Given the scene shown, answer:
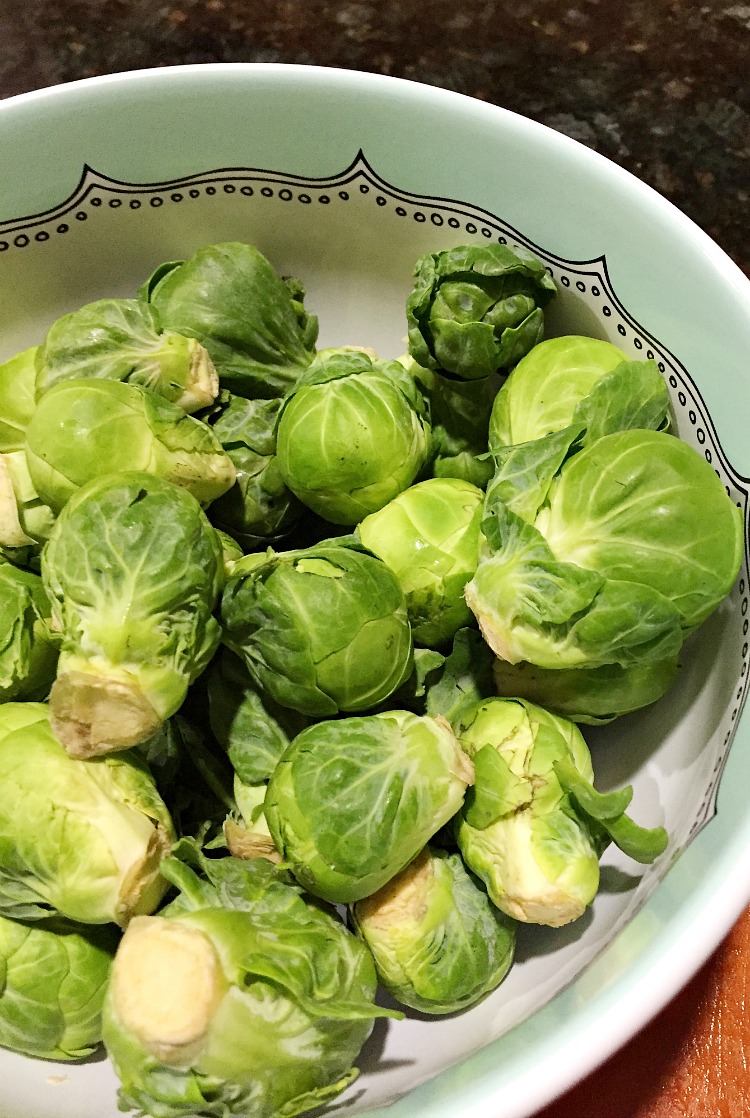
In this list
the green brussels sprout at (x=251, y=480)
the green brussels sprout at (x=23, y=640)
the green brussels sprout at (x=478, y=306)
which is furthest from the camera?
the green brussels sprout at (x=251, y=480)

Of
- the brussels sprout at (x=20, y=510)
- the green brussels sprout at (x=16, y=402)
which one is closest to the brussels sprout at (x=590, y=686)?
the brussels sprout at (x=20, y=510)

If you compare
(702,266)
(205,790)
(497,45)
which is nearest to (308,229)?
(702,266)

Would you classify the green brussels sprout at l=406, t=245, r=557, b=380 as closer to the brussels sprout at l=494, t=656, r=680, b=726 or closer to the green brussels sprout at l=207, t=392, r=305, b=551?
the green brussels sprout at l=207, t=392, r=305, b=551

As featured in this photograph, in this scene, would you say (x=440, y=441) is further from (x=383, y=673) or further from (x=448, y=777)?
(x=448, y=777)

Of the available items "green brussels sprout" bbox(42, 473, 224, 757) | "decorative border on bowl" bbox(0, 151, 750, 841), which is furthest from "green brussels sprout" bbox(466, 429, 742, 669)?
"green brussels sprout" bbox(42, 473, 224, 757)

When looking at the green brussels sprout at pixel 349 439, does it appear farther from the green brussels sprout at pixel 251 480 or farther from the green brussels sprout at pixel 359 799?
the green brussels sprout at pixel 359 799

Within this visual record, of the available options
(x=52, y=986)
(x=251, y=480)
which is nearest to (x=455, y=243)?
(x=251, y=480)

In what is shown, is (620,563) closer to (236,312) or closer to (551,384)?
Answer: (551,384)

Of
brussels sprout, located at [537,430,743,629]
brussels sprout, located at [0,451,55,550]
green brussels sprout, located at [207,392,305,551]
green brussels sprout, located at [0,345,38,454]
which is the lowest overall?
brussels sprout, located at [0,451,55,550]
